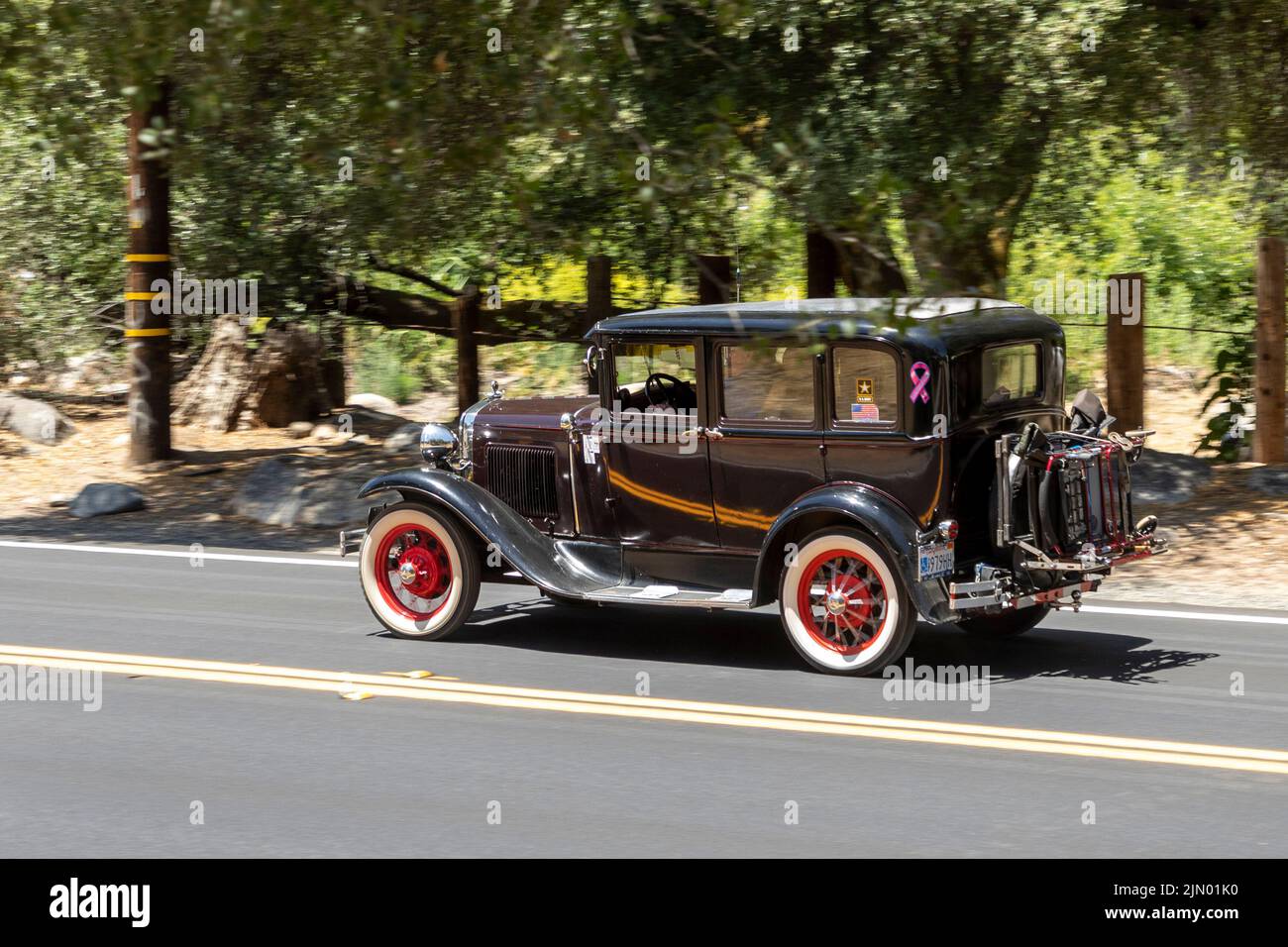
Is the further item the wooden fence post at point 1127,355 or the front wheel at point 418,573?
the wooden fence post at point 1127,355

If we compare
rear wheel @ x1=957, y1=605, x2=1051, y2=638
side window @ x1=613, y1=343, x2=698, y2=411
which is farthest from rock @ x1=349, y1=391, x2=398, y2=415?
rear wheel @ x1=957, y1=605, x2=1051, y2=638

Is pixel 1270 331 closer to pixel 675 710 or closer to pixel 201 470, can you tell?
pixel 675 710

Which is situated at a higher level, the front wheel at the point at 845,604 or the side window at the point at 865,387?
the side window at the point at 865,387

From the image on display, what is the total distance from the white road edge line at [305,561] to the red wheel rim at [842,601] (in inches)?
87.5

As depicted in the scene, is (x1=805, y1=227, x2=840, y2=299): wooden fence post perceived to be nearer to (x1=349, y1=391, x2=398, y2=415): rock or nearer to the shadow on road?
the shadow on road

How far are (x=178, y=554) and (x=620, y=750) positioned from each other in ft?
21.9

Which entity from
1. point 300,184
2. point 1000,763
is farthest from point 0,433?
point 1000,763

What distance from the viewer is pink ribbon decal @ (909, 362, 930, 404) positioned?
26.6 ft

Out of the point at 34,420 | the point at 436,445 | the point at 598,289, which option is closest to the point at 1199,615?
the point at 436,445

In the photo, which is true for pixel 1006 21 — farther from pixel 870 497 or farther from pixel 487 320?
pixel 487 320

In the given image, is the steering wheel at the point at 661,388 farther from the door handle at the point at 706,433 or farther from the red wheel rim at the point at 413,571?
the red wheel rim at the point at 413,571

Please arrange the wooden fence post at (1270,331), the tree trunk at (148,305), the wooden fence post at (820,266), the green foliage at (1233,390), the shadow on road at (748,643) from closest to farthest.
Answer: the shadow on road at (748,643) < the wooden fence post at (1270,331) < the green foliage at (1233,390) < the wooden fence post at (820,266) < the tree trunk at (148,305)

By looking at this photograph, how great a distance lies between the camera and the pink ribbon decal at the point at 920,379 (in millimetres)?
8102

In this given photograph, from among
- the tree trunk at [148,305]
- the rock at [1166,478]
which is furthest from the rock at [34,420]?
the rock at [1166,478]
